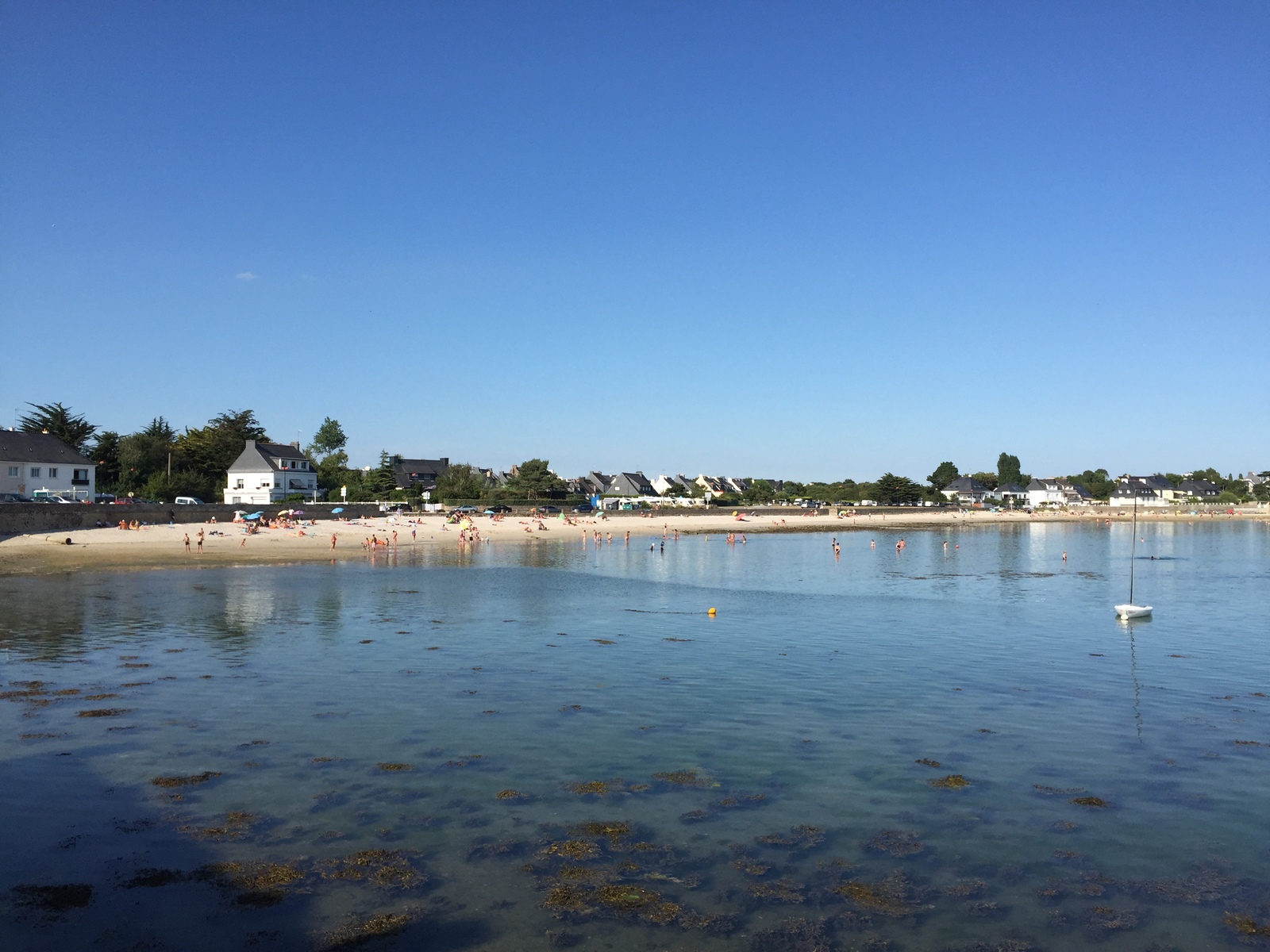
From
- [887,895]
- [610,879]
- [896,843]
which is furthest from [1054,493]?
[610,879]

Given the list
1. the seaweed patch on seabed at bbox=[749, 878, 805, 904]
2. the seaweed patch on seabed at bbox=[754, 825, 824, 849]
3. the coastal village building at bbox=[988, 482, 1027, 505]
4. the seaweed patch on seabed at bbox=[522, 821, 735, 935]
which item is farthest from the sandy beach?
the coastal village building at bbox=[988, 482, 1027, 505]

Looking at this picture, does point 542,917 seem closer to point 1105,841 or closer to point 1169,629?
Result: point 1105,841

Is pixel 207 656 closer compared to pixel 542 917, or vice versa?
pixel 542 917

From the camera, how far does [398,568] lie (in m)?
44.8

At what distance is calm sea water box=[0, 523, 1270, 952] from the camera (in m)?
8.41

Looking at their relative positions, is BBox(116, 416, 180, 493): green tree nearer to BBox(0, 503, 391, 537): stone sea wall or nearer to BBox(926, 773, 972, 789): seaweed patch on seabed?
BBox(0, 503, 391, 537): stone sea wall

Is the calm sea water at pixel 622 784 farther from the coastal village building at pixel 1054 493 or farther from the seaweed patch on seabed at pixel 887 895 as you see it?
the coastal village building at pixel 1054 493

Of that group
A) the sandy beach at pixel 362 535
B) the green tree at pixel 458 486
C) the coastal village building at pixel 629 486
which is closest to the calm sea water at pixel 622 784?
the sandy beach at pixel 362 535

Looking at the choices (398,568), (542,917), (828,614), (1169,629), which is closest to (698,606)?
(828,614)

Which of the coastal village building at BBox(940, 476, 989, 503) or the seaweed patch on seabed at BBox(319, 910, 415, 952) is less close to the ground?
the coastal village building at BBox(940, 476, 989, 503)

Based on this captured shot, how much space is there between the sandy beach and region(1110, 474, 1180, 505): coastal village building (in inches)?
2505

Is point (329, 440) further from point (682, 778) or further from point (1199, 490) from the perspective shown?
point (1199, 490)

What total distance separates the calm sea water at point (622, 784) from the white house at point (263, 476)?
Answer: 69255 millimetres

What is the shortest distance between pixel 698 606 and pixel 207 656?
692 inches
